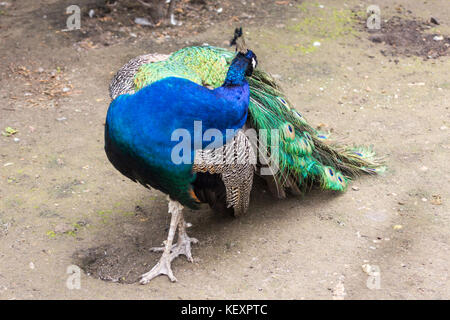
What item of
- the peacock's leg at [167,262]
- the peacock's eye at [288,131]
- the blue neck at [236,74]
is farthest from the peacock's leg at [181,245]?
the blue neck at [236,74]

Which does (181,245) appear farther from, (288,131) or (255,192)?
(288,131)

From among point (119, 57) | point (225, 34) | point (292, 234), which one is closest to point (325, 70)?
point (225, 34)

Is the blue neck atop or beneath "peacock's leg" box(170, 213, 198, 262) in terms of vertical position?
atop

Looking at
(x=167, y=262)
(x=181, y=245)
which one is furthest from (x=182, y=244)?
(x=167, y=262)

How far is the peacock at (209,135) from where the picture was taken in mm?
2986

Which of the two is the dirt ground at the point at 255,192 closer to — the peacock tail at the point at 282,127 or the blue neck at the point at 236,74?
the peacock tail at the point at 282,127

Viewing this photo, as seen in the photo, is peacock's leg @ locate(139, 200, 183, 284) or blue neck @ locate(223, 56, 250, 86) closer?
blue neck @ locate(223, 56, 250, 86)

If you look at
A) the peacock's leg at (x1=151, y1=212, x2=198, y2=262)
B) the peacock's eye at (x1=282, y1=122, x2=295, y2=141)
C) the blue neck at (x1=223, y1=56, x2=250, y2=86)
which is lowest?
the peacock's leg at (x1=151, y1=212, x2=198, y2=262)

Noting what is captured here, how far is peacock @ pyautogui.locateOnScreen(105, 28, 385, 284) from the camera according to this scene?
2.99 meters

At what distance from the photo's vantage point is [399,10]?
23.1ft

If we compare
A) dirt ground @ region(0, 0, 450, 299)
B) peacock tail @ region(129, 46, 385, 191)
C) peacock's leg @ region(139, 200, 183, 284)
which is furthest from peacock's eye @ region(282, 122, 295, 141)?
peacock's leg @ region(139, 200, 183, 284)

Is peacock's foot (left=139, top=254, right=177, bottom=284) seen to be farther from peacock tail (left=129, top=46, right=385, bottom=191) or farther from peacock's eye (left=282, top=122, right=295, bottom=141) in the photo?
peacock's eye (left=282, top=122, right=295, bottom=141)

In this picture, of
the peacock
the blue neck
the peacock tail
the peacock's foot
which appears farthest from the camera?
the peacock's foot

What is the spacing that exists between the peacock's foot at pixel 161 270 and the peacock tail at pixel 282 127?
927 mm
